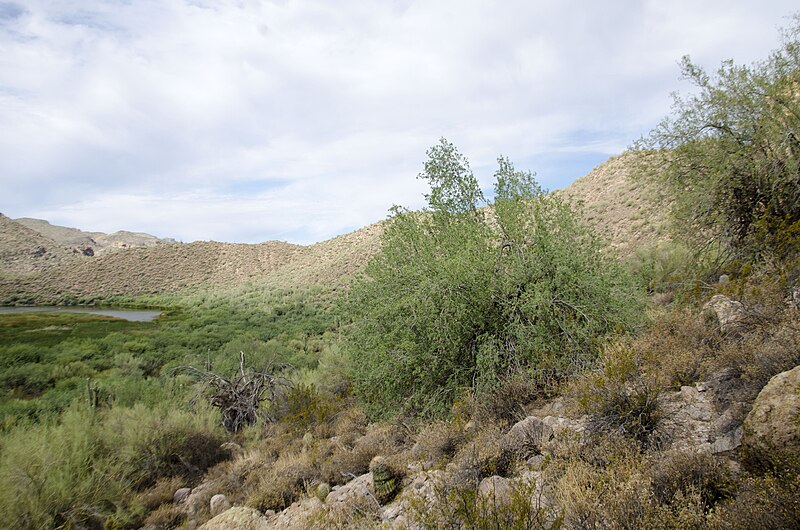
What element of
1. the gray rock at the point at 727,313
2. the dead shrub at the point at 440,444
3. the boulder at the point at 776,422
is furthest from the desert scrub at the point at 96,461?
the gray rock at the point at 727,313

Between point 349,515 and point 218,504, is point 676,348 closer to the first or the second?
point 349,515

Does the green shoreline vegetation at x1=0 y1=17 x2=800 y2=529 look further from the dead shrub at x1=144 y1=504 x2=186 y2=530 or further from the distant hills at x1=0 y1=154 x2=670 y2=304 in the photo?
the distant hills at x1=0 y1=154 x2=670 y2=304

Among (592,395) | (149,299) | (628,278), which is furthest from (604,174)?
(149,299)

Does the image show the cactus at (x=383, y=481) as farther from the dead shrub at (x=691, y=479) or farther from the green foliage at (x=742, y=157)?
the green foliage at (x=742, y=157)

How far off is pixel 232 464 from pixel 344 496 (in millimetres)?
3785

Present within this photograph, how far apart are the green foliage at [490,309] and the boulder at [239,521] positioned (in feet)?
10.5

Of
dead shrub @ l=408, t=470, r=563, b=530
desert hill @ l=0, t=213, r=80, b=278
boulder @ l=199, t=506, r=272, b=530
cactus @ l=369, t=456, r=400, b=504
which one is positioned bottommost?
boulder @ l=199, t=506, r=272, b=530

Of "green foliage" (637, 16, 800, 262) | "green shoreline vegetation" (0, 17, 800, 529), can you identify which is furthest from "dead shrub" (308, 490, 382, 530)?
"green foliage" (637, 16, 800, 262)

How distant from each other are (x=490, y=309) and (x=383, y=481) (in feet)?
12.3

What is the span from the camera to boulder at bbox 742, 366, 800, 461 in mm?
2947

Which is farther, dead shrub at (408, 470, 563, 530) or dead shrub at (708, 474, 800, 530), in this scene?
dead shrub at (408, 470, 563, 530)

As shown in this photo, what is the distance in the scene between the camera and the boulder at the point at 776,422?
295 centimetres

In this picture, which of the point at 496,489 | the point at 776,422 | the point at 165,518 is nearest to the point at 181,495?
the point at 165,518

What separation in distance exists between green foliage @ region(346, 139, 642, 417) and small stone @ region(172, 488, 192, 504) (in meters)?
3.86
